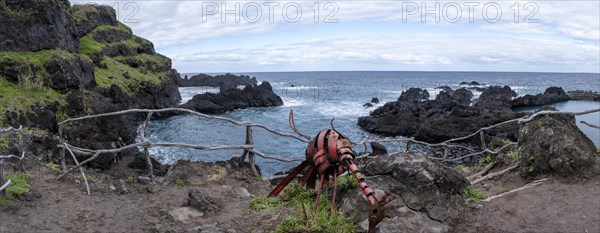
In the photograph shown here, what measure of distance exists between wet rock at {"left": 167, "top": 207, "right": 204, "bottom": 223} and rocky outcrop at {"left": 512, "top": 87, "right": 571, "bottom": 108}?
61.5 metres

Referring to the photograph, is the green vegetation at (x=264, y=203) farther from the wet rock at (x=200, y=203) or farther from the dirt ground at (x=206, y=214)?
the wet rock at (x=200, y=203)

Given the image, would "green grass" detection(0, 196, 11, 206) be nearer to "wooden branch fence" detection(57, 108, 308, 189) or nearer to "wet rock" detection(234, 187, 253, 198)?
"wooden branch fence" detection(57, 108, 308, 189)

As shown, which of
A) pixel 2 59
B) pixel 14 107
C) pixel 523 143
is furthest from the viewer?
pixel 2 59

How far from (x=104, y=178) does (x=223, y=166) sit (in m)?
2.44

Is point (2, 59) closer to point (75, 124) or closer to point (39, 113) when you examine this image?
point (39, 113)

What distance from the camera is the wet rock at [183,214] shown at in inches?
253

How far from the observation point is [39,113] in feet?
76.6

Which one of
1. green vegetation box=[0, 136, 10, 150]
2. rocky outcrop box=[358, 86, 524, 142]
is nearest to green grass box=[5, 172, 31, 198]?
green vegetation box=[0, 136, 10, 150]

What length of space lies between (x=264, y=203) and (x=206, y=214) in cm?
90

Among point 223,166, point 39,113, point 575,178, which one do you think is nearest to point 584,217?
point 575,178

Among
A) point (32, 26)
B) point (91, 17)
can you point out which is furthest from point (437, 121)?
point (91, 17)

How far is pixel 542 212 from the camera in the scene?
7.16 meters

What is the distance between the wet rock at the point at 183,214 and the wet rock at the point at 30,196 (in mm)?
1975

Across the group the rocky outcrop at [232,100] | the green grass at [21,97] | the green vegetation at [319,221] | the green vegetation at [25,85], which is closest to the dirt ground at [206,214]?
the green vegetation at [319,221]
